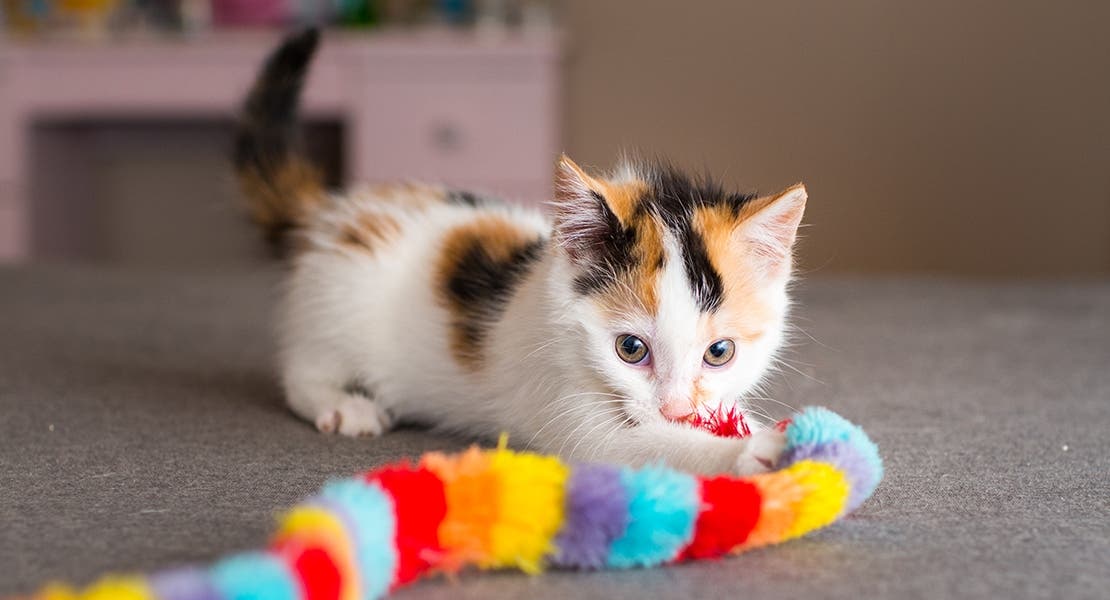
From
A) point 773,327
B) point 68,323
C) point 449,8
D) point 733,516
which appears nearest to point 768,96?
point 449,8

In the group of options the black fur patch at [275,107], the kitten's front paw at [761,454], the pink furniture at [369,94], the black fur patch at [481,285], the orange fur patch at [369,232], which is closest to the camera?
the kitten's front paw at [761,454]

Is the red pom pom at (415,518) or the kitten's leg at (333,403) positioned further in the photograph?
the kitten's leg at (333,403)

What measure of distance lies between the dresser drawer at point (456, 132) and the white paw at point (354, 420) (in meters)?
2.15

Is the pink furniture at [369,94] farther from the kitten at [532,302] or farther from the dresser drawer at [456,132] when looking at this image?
the kitten at [532,302]

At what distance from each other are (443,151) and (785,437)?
2.73m

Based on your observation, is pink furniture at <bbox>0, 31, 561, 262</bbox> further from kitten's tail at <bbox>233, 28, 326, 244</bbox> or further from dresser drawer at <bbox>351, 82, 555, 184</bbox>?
kitten's tail at <bbox>233, 28, 326, 244</bbox>

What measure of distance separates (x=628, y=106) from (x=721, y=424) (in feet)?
9.59

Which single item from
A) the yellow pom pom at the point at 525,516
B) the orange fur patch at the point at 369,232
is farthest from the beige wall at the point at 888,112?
the yellow pom pom at the point at 525,516

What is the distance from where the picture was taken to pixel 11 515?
3.59 feet

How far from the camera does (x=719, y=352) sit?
1196 mm

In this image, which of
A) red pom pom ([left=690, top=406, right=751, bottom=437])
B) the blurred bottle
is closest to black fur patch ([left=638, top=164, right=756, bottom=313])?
red pom pom ([left=690, top=406, right=751, bottom=437])

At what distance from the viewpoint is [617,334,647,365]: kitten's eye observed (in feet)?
3.86

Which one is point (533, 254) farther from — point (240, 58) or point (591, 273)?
point (240, 58)

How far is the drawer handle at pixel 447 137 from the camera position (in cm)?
364
